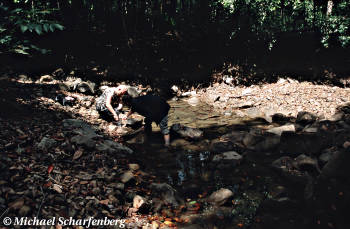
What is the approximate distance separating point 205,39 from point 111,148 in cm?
770

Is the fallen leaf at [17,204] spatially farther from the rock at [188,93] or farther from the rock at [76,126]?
the rock at [188,93]

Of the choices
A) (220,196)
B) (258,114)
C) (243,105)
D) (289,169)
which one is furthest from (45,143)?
(243,105)

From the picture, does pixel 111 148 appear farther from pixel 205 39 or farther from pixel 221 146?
pixel 205 39

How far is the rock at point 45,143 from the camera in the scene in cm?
441

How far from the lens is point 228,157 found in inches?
215

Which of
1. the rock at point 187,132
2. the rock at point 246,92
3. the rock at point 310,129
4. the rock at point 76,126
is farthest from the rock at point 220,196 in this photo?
the rock at point 246,92

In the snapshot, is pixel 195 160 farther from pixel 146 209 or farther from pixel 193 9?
pixel 193 9

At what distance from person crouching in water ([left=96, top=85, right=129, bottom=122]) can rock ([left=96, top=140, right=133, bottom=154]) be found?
108cm

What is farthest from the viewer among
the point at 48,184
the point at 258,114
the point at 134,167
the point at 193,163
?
the point at 258,114

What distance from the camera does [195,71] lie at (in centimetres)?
1127

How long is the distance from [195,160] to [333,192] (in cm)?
249

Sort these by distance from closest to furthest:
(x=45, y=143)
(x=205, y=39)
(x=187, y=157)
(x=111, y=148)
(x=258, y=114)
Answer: (x=45, y=143)
(x=111, y=148)
(x=187, y=157)
(x=258, y=114)
(x=205, y=39)

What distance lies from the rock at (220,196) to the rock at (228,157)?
1226mm

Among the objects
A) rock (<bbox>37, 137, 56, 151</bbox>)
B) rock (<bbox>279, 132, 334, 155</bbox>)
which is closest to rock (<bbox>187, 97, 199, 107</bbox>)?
rock (<bbox>279, 132, 334, 155</bbox>)
